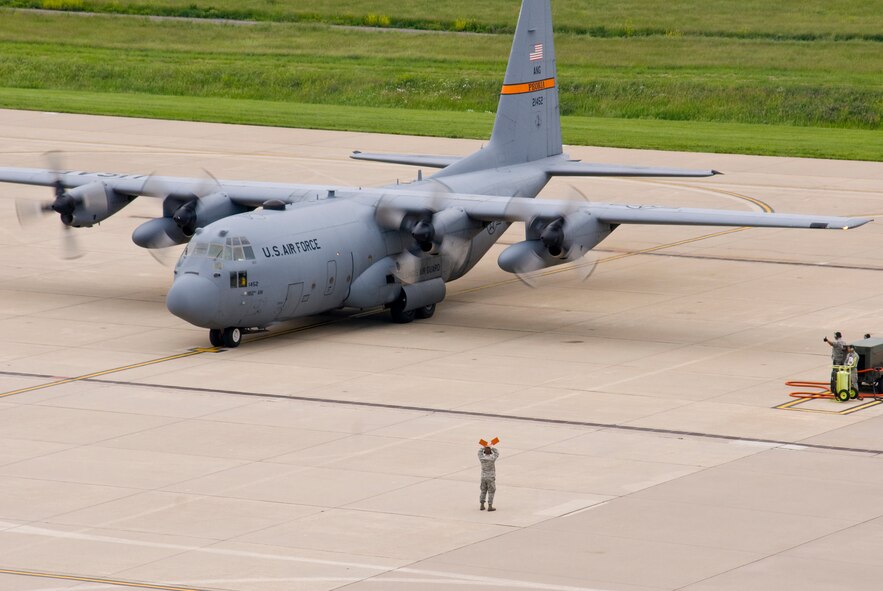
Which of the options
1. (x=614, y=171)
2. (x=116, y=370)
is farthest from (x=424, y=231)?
(x=116, y=370)

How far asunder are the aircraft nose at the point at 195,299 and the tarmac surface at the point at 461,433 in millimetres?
1064

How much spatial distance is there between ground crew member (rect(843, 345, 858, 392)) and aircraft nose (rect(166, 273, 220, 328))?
1317cm

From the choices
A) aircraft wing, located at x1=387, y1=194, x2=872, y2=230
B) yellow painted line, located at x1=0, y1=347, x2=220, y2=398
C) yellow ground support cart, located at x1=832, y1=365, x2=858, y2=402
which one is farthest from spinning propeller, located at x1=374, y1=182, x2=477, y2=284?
yellow ground support cart, located at x1=832, y1=365, x2=858, y2=402

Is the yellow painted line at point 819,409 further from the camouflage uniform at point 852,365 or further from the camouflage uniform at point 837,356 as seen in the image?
the camouflage uniform at point 837,356

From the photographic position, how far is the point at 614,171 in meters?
41.5

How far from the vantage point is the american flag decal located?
1709 inches

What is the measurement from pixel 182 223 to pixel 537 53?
36.4 ft

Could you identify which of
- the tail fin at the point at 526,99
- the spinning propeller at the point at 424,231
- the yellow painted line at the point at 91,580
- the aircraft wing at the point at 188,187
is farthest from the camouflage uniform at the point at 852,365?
the yellow painted line at the point at 91,580

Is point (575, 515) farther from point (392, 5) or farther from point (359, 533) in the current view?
point (392, 5)

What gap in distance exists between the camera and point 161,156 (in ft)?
211

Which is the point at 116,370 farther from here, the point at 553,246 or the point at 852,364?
the point at 852,364

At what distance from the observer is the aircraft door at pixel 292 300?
115 ft

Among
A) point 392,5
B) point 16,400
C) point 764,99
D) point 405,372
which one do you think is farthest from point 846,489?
Answer: point 392,5

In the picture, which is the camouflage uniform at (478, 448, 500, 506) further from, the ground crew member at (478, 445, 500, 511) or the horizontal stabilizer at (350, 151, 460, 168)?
the horizontal stabilizer at (350, 151, 460, 168)
